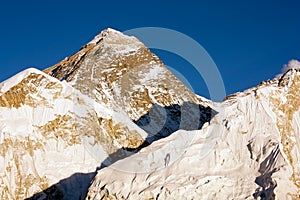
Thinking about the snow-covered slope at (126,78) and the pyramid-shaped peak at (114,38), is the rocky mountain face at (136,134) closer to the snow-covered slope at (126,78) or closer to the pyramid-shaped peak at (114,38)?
the snow-covered slope at (126,78)

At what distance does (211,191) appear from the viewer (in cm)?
4034

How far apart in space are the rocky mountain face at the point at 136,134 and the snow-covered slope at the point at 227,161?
76mm

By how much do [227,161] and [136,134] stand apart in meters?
25.0

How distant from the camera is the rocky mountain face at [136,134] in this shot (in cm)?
4156

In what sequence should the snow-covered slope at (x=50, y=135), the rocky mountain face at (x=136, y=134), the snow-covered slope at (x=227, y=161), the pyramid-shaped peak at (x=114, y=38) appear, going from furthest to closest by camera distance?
Result: the pyramid-shaped peak at (x=114, y=38)
the snow-covered slope at (x=50, y=135)
the rocky mountain face at (x=136, y=134)
the snow-covered slope at (x=227, y=161)

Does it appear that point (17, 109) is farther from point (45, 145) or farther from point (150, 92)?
point (150, 92)

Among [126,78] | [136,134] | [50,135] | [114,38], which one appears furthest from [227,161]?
[114,38]

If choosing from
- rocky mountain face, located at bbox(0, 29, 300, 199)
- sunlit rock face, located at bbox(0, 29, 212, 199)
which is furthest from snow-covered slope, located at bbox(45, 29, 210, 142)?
sunlit rock face, located at bbox(0, 29, 212, 199)

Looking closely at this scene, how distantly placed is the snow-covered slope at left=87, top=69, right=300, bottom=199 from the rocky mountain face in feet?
0.25

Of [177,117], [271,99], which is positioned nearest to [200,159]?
[271,99]

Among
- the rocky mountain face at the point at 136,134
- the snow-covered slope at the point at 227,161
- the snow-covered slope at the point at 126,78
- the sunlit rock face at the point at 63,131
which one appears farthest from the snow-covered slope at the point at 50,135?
the snow-covered slope at the point at 227,161

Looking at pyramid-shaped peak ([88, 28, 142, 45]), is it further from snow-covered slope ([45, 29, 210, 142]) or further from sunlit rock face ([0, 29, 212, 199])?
sunlit rock face ([0, 29, 212, 199])

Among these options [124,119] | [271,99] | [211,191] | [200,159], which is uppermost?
[124,119]

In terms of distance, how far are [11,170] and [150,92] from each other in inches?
1214
